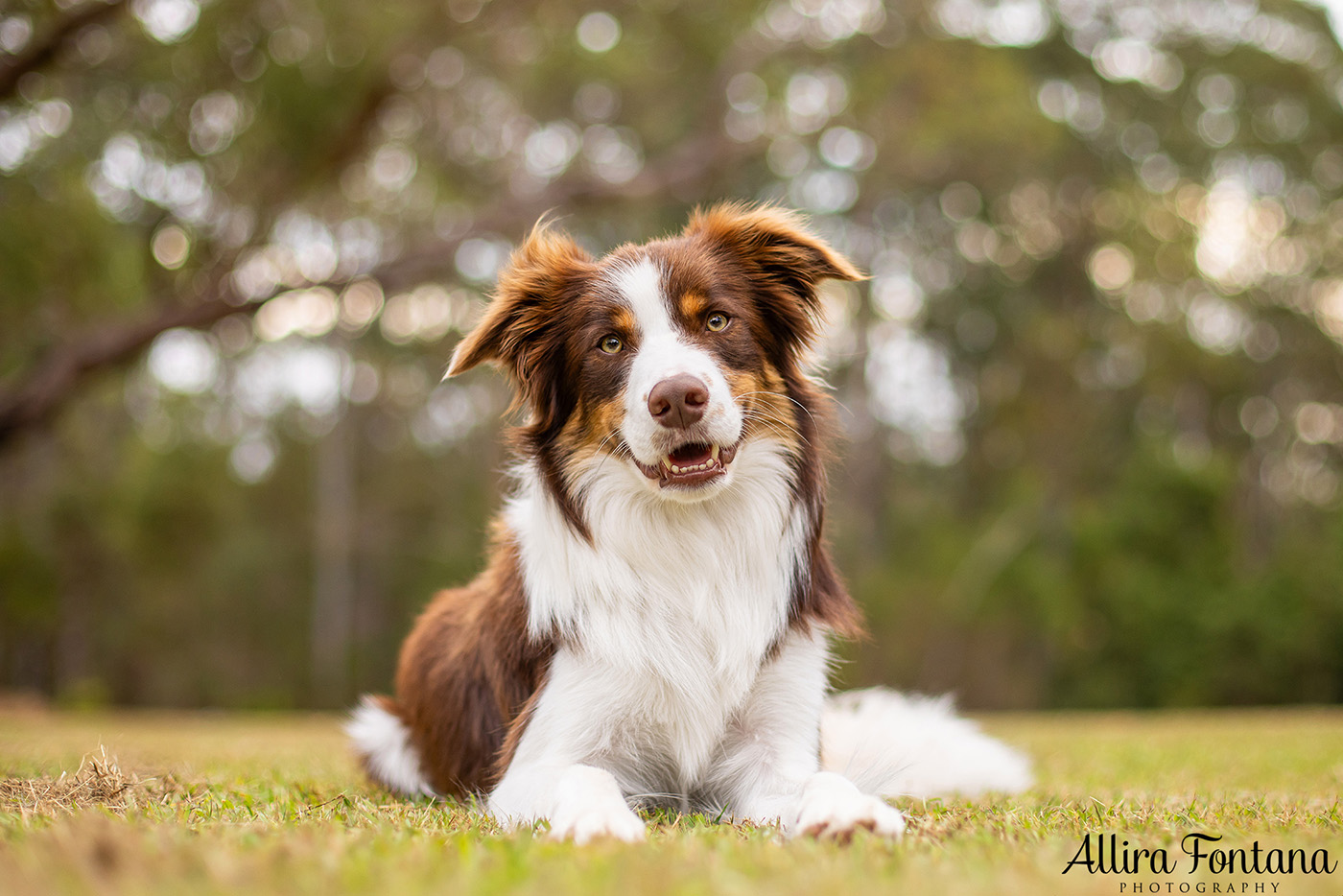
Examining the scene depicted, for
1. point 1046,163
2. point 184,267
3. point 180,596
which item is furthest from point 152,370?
point 1046,163

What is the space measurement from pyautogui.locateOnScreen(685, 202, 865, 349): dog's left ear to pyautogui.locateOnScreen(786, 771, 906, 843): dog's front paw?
196cm

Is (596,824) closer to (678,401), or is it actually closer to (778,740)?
(778,740)

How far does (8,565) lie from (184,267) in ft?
43.6

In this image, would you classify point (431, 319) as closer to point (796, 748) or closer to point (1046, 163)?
point (1046, 163)

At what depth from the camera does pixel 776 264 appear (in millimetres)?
4379

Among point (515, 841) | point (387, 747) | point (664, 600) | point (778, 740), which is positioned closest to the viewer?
point (515, 841)

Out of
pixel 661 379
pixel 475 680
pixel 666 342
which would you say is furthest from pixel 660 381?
pixel 475 680

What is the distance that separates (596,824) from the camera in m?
2.84

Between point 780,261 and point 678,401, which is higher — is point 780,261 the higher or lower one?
the higher one

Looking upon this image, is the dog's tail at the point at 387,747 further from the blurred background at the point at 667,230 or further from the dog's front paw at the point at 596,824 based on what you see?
the blurred background at the point at 667,230

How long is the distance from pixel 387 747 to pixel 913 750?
2.30 metres

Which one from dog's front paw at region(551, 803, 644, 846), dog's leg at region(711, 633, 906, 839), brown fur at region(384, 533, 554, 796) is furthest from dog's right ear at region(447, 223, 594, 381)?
dog's front paw at region(551, 803, 644, 846)

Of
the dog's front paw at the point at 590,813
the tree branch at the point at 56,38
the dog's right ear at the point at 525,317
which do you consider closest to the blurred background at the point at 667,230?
the tree branch at the point at 56,38

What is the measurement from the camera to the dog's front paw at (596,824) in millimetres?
2787
